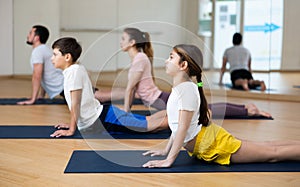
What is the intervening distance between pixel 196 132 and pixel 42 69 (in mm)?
2798

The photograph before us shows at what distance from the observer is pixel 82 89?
3158 mm

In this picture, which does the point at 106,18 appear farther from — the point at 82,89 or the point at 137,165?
the point at 137,165

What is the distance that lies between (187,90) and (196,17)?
4.36 meters

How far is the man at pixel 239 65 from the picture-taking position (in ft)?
20.6

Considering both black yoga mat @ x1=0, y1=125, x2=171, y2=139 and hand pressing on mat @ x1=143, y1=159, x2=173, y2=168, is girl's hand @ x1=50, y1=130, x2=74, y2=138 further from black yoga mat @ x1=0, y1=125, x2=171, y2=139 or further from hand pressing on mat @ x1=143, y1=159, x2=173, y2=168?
hand pressing on mat @ x1=143, y1=159, x2=173, y2=168

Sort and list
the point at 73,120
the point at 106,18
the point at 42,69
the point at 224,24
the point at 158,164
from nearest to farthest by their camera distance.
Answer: the point at 158,164
the point at 73,120
the point at 42,69
the point at 224,24
the point at 106,18

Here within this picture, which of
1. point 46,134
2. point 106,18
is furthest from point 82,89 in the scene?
point 106,18

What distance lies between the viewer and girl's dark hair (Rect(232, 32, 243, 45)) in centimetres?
635

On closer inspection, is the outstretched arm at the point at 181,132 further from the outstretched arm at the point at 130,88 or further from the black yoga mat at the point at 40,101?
the black yoga mat at the point at 40,101

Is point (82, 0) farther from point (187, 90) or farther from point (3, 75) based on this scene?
point (187, 90)

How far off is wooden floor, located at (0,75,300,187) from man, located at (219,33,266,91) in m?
1.48

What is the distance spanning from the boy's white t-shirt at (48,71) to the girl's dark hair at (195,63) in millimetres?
2714

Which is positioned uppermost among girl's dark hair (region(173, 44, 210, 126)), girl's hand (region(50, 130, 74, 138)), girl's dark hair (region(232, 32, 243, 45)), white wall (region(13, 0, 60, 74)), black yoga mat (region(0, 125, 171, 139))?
white wall (region(13, 0, 60, 74))

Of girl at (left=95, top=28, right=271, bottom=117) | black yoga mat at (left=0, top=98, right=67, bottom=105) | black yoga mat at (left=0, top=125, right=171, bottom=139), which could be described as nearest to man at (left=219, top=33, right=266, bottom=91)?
black yoga mat at (left=0, top=98, right=67, bottom=105)
